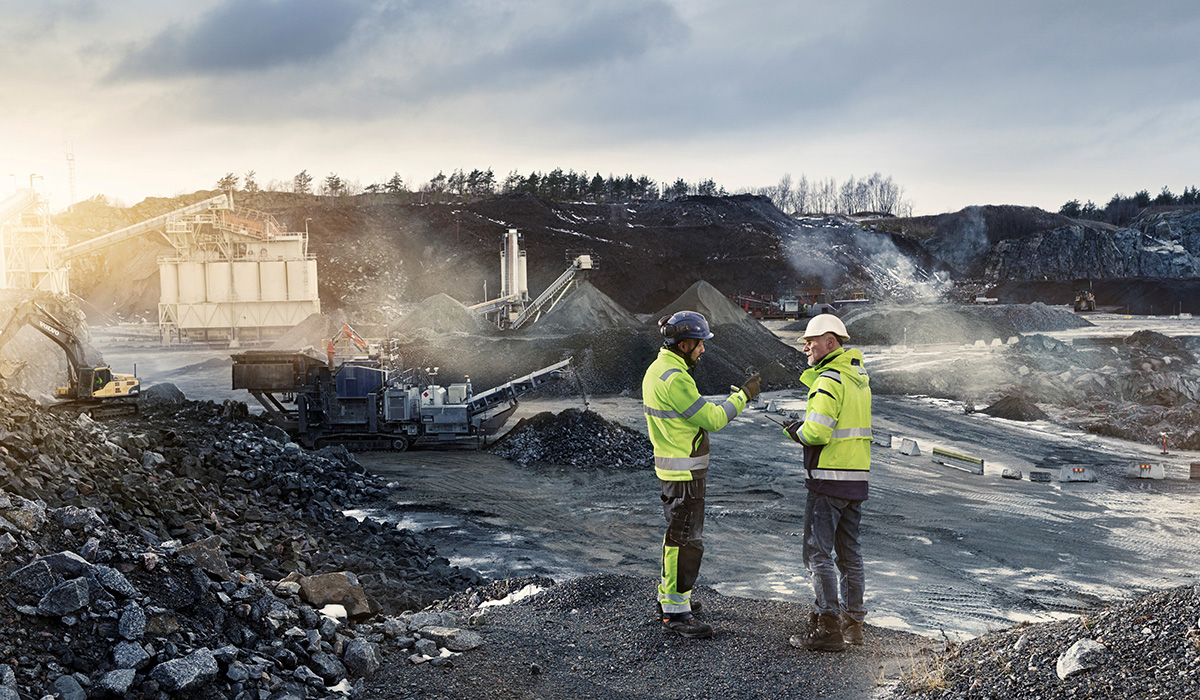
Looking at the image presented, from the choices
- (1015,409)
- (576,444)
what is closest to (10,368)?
(576,444)

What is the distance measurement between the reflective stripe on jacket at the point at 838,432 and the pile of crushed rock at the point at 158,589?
9.32ft

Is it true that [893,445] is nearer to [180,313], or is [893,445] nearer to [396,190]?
[180,313]

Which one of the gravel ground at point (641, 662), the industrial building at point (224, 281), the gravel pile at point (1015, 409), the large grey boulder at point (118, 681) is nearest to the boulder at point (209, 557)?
the large grey boulder at point (118, 681)

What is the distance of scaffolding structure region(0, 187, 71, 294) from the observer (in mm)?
34719

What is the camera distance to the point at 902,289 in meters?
72.4

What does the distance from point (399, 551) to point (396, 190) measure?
79.8 meters

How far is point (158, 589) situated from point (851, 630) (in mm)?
4221

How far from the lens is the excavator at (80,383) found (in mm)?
16250

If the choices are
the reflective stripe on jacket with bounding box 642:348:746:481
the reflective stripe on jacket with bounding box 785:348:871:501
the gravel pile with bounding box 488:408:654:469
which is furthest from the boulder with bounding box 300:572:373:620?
the gravel pile with bounding box 488:408:654:469

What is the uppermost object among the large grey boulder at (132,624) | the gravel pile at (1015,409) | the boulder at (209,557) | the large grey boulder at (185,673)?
the boulder at (209,557)

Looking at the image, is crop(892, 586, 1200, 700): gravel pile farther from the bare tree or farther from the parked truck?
the bare tree

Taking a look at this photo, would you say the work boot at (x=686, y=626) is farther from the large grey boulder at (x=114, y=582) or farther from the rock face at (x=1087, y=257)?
the rock face at (x=1087, y=257)

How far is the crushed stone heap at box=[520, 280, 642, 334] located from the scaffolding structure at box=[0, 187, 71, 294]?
20.9 m

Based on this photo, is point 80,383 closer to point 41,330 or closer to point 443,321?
point 41,330
